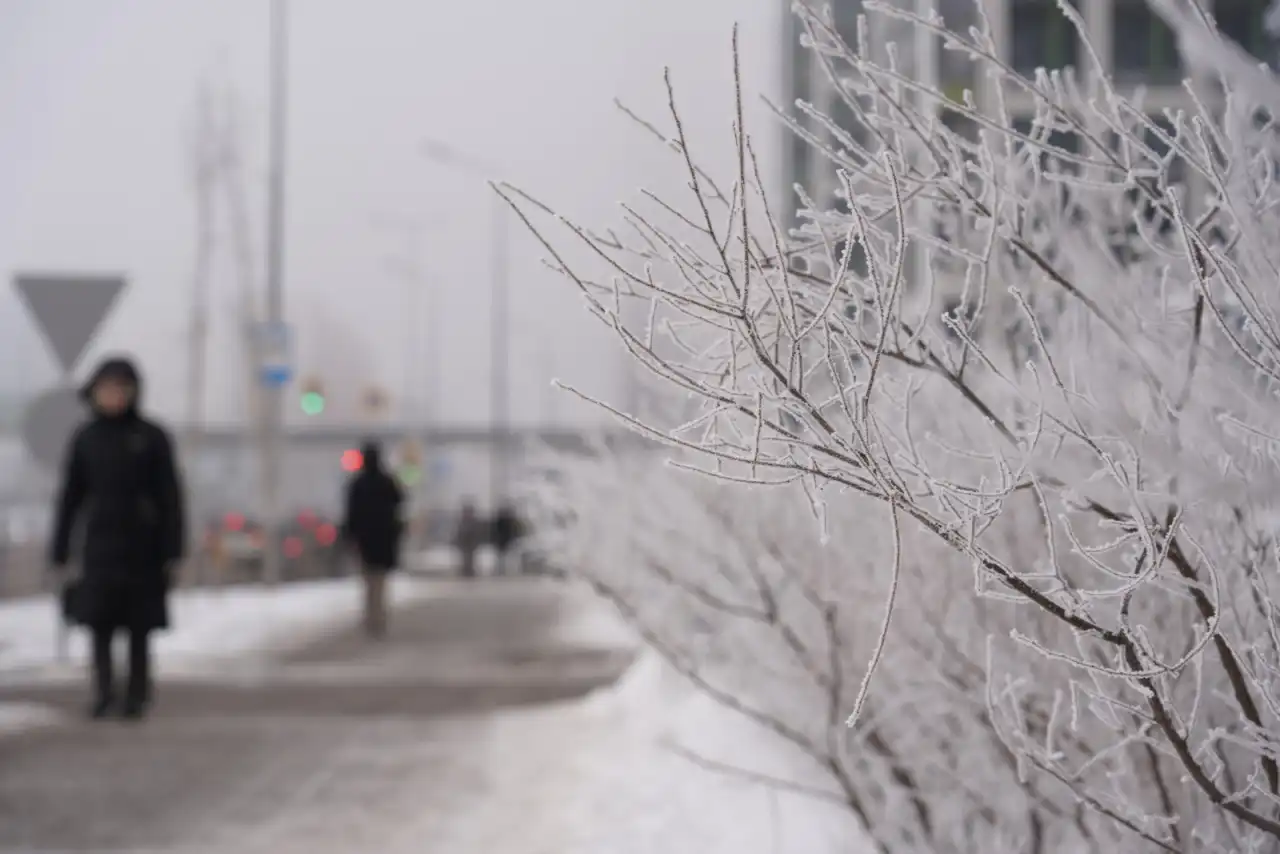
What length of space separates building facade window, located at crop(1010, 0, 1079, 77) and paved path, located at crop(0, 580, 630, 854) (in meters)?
29.7

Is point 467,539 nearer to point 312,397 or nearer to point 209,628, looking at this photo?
point 312,397

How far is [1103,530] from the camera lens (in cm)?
411

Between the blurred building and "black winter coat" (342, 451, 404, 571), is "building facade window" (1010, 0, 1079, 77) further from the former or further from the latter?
"black winter coat" (342, 451, 404, 571)

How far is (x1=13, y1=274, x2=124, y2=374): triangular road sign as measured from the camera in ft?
41.3

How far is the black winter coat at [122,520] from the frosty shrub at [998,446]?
4097 mm

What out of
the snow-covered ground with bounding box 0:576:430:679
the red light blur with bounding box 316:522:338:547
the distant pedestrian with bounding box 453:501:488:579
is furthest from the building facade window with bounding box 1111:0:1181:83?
the snow-covered ground with bounding box 0:576:430:679

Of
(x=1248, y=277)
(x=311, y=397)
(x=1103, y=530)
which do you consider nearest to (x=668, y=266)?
(x=1248, y=277)

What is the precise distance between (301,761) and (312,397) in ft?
63.3

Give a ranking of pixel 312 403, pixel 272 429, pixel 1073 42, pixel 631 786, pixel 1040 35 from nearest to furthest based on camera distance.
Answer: pixel 631 786 → pixel 272 429 → pixel 312 403 → pixel 1073 42 → pixel 1040 35

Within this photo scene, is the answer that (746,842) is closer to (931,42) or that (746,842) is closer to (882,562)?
(882,562)

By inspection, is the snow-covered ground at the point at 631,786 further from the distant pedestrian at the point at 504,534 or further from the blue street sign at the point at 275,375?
the distant pedestrian at the point at 504,534

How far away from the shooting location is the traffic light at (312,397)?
1046 inches

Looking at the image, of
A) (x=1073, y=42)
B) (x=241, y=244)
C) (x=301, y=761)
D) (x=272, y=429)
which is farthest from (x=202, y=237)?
(x=301, y=761)

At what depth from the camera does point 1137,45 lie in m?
40.5
